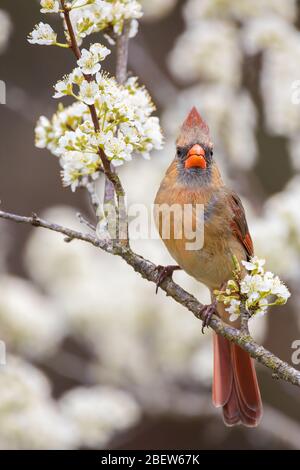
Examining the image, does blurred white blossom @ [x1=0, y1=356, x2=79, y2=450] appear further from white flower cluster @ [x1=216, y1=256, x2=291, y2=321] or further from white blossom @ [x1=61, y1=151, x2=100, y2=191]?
white flower cluster @ [x1=216, y1=256, x2=291, y2=321]

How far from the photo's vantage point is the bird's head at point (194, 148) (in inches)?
118

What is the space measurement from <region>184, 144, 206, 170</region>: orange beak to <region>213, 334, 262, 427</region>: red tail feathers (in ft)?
2.98

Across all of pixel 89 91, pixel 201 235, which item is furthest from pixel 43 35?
pixel 201 235

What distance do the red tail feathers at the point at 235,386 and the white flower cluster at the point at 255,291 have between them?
973 millimetres

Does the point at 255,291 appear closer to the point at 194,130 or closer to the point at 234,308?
the point at 234,308

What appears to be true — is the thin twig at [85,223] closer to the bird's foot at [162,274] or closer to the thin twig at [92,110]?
the thin twig at [92,110]

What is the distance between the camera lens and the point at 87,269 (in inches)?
186

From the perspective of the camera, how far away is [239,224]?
10.6 feet

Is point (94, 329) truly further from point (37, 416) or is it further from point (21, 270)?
point (21, 270)

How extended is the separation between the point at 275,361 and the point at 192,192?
1.09m

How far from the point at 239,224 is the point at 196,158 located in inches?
14.8

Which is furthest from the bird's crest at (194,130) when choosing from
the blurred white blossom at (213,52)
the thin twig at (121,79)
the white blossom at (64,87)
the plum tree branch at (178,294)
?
the blurred white blossom at (213,52)

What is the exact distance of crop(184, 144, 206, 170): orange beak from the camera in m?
3.01

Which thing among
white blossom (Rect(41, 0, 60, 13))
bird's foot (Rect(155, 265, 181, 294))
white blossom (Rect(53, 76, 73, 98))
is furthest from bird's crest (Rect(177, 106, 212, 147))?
white blossom (Rect(41, 0, 60, 13))
